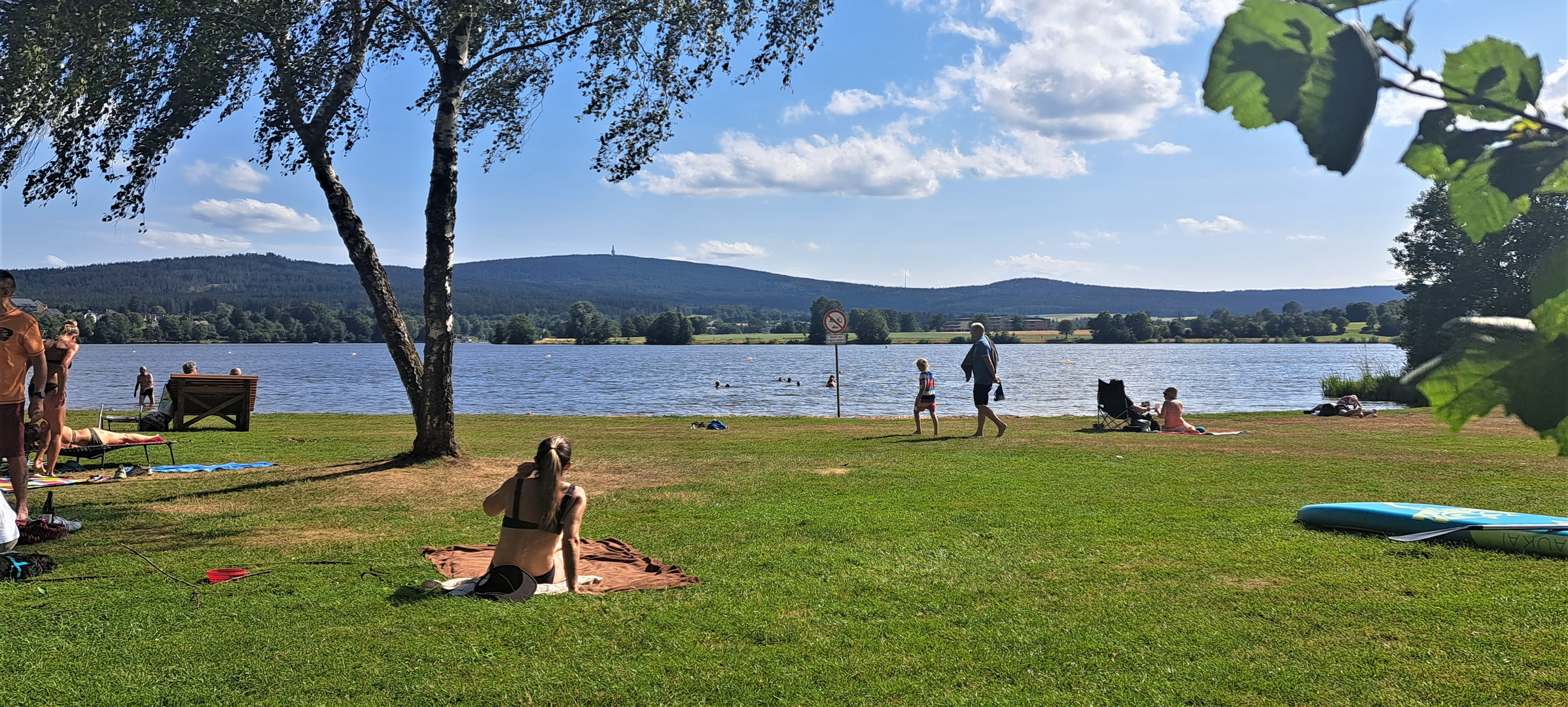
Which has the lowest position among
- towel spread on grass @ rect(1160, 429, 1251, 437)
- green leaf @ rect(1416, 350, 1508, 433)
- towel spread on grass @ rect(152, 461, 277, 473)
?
towel spread on grass @ rect(1160, 429, 1251, 437)

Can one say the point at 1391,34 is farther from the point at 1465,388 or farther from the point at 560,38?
the point at 560,38

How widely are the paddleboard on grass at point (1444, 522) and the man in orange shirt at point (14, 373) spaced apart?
36.0 ft

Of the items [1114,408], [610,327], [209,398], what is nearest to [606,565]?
[209,398]

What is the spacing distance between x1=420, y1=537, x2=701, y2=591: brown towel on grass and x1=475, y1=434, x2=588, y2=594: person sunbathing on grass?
0.15m

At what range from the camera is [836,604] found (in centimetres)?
597

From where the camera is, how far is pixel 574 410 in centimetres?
3491

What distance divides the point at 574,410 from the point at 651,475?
76.5ft

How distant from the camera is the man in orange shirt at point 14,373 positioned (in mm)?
8414

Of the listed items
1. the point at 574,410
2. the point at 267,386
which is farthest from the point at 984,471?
the point at 267,386

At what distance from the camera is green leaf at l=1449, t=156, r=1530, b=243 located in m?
0.88

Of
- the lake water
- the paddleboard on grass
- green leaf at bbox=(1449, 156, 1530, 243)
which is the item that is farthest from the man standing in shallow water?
green leaf at bbox=(1449, 156, 1530, 243)

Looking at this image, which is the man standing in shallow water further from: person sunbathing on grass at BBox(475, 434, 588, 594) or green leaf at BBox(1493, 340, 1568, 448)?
green leaf at BBox(1493, 340, 1568, 448)

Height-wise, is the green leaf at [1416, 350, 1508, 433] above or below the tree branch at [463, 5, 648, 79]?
below

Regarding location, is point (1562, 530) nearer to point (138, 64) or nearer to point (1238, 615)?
point (1238, 615)
